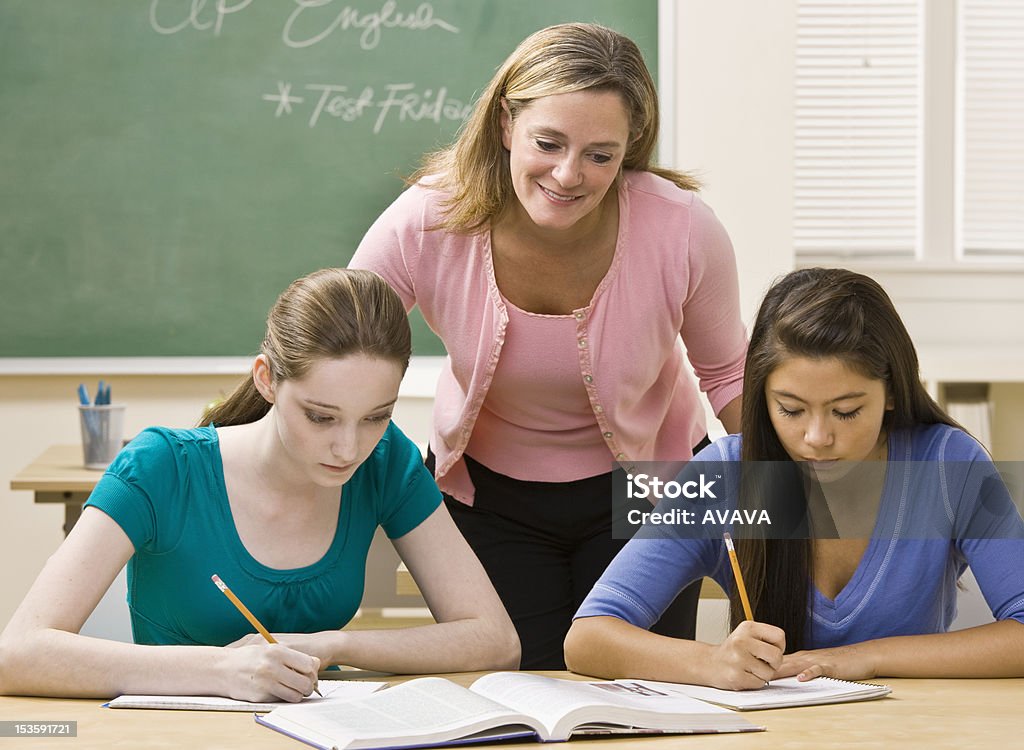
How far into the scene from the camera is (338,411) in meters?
1.41

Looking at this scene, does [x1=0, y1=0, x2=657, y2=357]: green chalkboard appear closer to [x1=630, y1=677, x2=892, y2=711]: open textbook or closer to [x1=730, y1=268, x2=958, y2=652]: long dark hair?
[x1=730, y1=268, x2=958, y2=652]: long dark hair

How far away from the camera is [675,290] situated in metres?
1.77

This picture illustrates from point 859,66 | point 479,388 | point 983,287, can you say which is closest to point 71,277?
point 479,388

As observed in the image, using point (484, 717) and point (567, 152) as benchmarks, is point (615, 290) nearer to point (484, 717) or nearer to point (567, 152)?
point (567, 152)

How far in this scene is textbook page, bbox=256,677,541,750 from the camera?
1.07m

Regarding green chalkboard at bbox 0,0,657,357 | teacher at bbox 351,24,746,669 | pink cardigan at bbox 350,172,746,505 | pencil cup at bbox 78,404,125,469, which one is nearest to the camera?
teacher at bbox 351,24,746,669

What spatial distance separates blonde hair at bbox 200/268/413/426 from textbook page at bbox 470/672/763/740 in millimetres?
416

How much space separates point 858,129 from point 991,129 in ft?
1.25

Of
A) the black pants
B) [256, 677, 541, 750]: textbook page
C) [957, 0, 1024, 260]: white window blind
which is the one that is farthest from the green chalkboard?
[256, 677, 541, 750]: textbook page

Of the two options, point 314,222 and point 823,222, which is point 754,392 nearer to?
point 314,222

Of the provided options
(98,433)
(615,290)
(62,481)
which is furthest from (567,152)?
(98,433)

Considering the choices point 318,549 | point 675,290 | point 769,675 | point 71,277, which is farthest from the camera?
Result: point 71,277

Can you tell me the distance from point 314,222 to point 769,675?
220cm

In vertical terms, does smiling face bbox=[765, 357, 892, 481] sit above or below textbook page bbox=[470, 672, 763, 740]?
above
